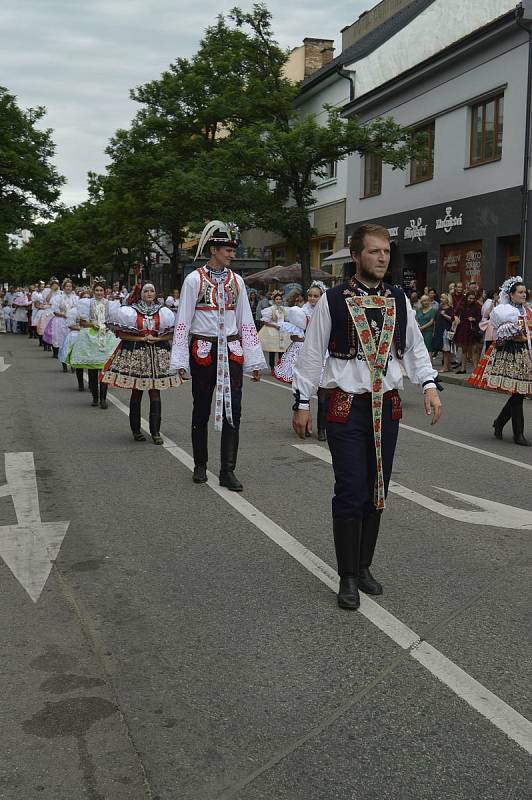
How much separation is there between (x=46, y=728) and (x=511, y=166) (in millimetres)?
21077

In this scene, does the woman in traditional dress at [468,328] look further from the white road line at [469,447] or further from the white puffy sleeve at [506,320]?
the white puffy sleeve at [506,320]

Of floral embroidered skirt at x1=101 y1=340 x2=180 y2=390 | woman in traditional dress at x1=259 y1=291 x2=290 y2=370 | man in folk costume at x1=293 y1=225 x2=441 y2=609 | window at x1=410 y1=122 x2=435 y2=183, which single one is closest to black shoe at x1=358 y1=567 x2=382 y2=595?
man in folk costume at x1=293 y1=225 x2=441 y2=609

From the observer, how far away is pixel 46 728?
10.9ft

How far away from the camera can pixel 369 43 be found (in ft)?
117

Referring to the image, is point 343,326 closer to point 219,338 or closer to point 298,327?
point 219,338

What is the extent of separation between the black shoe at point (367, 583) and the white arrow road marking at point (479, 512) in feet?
5.71

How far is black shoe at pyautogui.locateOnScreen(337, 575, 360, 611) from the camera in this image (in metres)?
4.62

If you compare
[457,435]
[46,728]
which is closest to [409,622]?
[46,728]

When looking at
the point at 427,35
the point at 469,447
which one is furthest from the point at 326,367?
the point at 427,35

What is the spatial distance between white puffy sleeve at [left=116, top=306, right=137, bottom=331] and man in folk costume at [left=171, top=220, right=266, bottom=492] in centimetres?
266

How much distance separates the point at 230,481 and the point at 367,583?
9.15 feet

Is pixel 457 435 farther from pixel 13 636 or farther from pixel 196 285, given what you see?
pixel 13 636

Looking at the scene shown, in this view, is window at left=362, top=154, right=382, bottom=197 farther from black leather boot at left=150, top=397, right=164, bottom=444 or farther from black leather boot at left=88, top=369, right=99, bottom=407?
black leather boot at left=150, top=397, right=164, bottom=444

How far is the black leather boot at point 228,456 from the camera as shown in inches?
299
